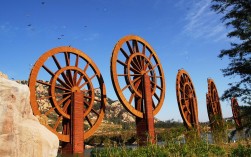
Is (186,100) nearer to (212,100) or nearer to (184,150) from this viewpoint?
(212,100)

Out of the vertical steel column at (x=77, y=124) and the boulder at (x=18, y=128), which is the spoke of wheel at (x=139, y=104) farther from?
the boulder at (x=18, y=128)

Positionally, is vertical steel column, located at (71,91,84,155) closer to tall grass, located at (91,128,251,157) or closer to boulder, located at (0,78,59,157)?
tall grass, located at (91,128,251,157)

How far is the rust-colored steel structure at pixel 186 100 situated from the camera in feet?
93.7

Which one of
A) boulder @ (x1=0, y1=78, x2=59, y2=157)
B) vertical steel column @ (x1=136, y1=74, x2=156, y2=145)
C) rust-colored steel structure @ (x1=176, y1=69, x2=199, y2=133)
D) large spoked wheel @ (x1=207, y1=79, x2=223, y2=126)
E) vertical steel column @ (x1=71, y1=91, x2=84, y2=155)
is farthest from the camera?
large spoked wheel @ (x1=207, y1=79, x2=223, y2=126)

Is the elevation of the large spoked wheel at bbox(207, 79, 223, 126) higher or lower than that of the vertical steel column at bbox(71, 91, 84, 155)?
higher

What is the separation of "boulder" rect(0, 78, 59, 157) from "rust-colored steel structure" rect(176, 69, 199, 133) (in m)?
24.3

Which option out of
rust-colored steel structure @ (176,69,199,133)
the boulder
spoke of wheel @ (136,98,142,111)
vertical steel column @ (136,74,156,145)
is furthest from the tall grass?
rust-colored steel structure @ (176,69,199,133)

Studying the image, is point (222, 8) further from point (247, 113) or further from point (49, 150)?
point (49, 150)

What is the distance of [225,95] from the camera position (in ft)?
39.9

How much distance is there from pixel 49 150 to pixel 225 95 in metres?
8.93

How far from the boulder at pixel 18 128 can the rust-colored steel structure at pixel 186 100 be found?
24.3 meters

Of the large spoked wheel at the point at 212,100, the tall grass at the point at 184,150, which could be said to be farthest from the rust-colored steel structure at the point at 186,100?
the tall grass at the point at 184,150

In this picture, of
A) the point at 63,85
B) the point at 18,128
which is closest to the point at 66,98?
the point at 63,85

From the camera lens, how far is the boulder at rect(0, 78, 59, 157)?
4.27m
